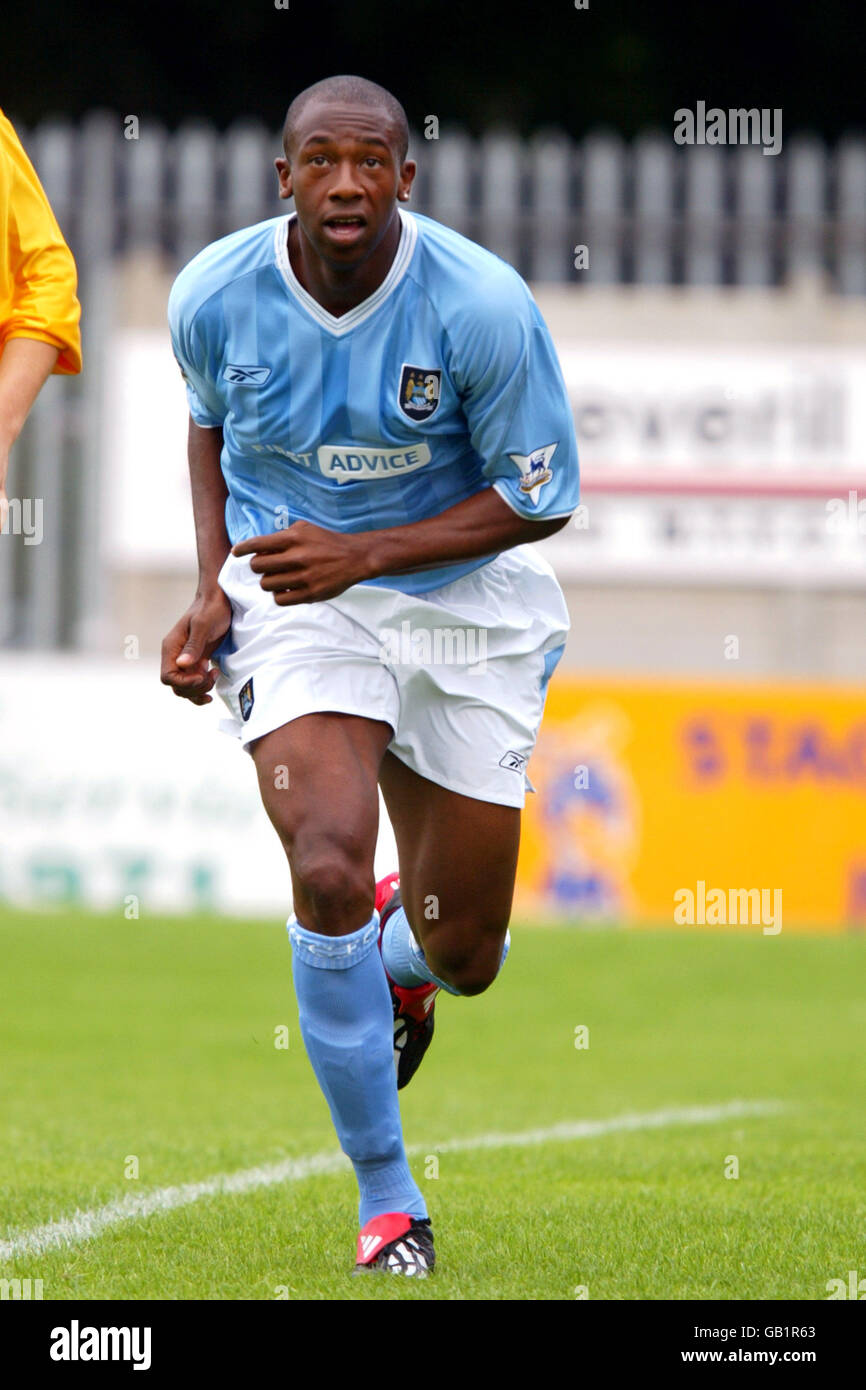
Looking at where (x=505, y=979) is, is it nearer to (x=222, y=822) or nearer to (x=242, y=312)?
(x=222, y=822)

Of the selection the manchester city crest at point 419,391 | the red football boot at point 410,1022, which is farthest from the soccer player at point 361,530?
the red football boot at point 410,1022

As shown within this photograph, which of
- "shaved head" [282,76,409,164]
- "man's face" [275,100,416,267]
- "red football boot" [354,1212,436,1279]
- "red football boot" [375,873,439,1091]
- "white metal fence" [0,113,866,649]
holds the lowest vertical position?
"red football boot" [354,1212,436,1279]

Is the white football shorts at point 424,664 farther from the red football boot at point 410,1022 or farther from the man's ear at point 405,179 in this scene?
the man's ear at point 405,179

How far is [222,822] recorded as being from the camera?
11633 millimetres

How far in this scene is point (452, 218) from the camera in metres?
12.5

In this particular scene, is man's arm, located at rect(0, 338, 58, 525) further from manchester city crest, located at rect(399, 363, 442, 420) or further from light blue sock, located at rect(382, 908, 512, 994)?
light blue sock, located at rect(382, 908, 512, 994)

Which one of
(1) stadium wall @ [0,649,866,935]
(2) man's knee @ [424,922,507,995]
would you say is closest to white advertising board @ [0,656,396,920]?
(1) stadium wall @ [0,649,866,935]

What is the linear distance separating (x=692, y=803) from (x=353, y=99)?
818cm

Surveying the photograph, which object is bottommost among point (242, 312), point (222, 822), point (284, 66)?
point (222, 822)

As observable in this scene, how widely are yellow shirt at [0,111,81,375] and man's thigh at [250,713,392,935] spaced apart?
100cm

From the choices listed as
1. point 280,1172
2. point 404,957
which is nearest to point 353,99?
point 404,957

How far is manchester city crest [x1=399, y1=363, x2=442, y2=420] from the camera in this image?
414 cm

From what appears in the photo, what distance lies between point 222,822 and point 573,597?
2.82m
